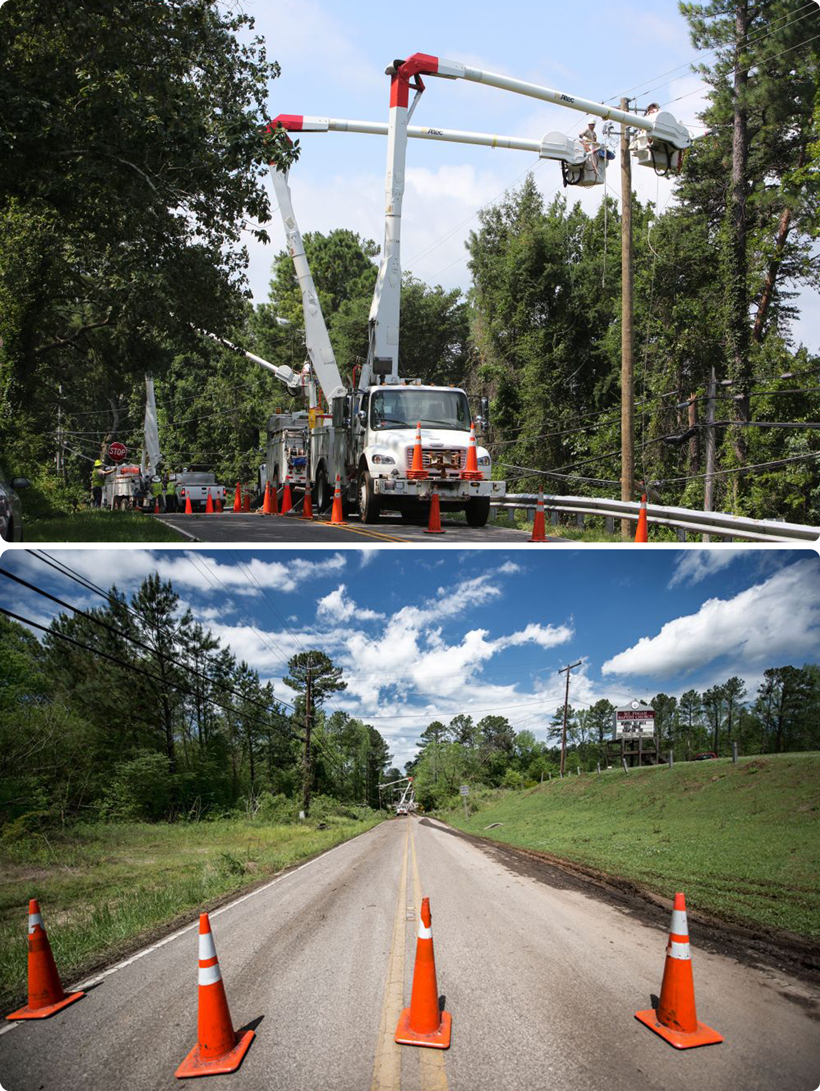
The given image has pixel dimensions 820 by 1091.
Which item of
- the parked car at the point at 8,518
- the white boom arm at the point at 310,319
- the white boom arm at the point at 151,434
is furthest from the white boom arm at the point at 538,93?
the white boom arm at the point at 151,434

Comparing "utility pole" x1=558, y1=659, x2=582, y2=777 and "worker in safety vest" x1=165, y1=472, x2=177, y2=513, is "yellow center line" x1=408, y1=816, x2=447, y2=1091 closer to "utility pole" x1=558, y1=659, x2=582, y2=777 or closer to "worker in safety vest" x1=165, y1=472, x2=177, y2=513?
"utility pole" x1=558, y1=659, x2=582, y2=777

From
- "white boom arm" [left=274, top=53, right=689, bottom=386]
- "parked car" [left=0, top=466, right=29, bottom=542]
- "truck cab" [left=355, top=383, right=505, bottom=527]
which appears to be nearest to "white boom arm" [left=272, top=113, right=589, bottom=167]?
"white boom arm" [left=274, top=53, right=689, bottom=386]

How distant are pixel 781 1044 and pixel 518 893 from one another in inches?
57.9

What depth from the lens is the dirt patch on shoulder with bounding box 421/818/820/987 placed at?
4.44 metres

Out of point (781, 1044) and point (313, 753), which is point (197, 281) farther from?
point (781, 1044)

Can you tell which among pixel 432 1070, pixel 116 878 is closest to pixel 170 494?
pixel 116 878

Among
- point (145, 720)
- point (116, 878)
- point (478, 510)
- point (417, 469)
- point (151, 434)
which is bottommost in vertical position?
point (116, 878)

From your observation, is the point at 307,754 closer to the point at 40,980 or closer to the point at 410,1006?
the point at 410,1006

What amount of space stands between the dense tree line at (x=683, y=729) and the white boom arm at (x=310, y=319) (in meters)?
18.9

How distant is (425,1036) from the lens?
3.94m

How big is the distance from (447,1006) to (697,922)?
143 cm

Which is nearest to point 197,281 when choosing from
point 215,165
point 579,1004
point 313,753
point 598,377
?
point 215,165

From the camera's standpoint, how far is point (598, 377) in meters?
40.2

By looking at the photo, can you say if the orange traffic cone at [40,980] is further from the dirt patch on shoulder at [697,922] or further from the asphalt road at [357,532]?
the asphalt road at [357,532]
